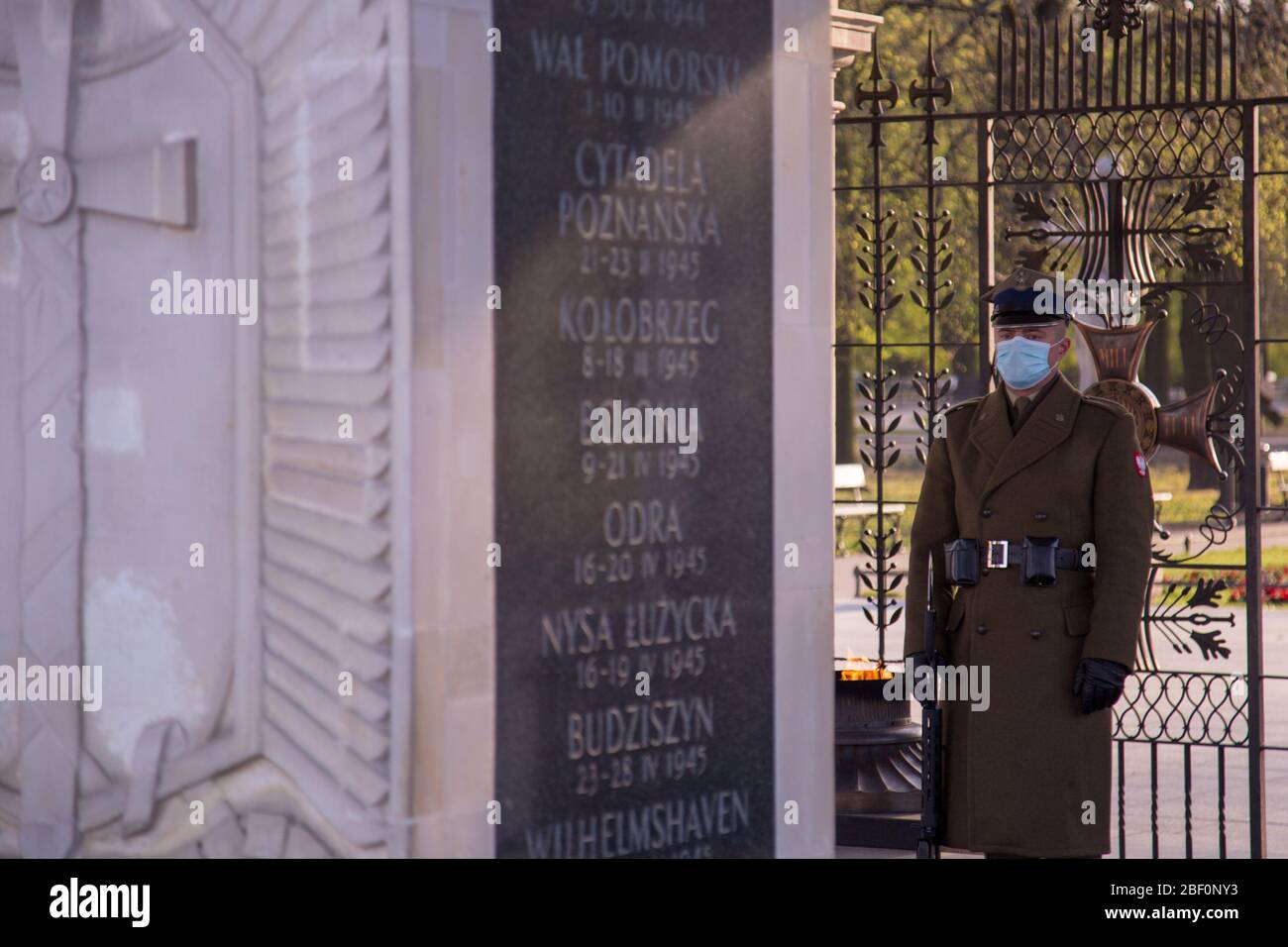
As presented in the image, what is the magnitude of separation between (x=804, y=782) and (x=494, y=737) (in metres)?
1.13

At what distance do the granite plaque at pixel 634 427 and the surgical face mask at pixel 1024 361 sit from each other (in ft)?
2.90

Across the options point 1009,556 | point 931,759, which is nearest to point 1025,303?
point 1009,556

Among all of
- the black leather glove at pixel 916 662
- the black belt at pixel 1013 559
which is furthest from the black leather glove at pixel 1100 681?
the black leather glove at pixel 916 662

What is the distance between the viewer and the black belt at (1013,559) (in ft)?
16.7

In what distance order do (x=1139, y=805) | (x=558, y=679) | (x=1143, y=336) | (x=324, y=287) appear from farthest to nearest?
(x=1139, y=805)
(x=1143, y=336)
(x=558, y=679)
(x=324, y=287)

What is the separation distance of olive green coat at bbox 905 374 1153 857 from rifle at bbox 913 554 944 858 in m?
0.05

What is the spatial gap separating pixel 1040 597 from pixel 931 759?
0.56 metres

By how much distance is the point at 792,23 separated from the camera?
4773 mm

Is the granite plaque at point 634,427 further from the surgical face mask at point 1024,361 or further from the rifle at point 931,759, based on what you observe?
the surgical face mask at point 1024,361

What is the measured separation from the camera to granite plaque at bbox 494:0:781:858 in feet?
13.4

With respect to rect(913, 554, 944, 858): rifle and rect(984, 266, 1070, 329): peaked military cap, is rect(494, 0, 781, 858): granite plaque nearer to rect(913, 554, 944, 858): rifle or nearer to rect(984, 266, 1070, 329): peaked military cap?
rect(913, 554, 944, 858): rifle

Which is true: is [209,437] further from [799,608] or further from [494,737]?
[799,608]

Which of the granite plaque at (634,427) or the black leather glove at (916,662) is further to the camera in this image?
the black leather glove at (916,662)
